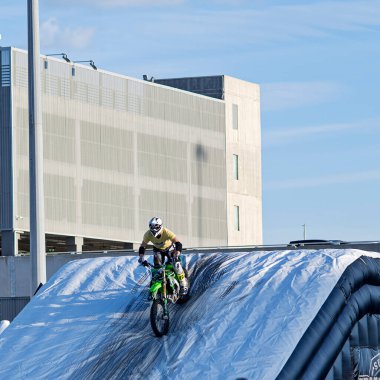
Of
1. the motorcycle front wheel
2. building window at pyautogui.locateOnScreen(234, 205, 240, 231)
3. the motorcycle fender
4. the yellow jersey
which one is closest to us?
the motorcycle front wheel

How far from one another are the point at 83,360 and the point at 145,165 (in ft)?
236

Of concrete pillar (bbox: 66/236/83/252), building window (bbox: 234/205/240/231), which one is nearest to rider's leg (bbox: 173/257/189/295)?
concrete pillar (bbox: 66/236/83/252)

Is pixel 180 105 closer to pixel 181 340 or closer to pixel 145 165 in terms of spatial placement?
pixel 145 165

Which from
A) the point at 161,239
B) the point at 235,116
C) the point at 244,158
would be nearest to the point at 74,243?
the point at 235,116

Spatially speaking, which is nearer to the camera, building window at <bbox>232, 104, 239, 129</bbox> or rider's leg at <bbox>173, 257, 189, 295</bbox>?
rider's leg at <bbox>173, 257, 189, 295</bbox>

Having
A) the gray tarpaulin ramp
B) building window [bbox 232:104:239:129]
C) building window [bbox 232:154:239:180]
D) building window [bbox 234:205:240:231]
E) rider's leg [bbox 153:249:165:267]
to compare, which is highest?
building window [bbox 232:104:239:129]

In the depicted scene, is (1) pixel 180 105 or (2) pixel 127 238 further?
(1) pixel 180 105

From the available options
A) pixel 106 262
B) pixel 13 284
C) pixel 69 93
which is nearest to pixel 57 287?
pixel 106 262

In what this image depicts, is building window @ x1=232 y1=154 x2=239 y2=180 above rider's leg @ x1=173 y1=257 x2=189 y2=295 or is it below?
above

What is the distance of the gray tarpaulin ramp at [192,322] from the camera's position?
21531 millimetres

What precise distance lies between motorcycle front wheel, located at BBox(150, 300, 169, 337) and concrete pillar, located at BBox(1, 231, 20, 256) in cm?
5895

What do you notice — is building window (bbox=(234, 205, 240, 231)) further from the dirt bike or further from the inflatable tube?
the dirt bike

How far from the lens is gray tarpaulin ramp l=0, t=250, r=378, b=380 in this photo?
21531mm

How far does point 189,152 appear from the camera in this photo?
98.9m
